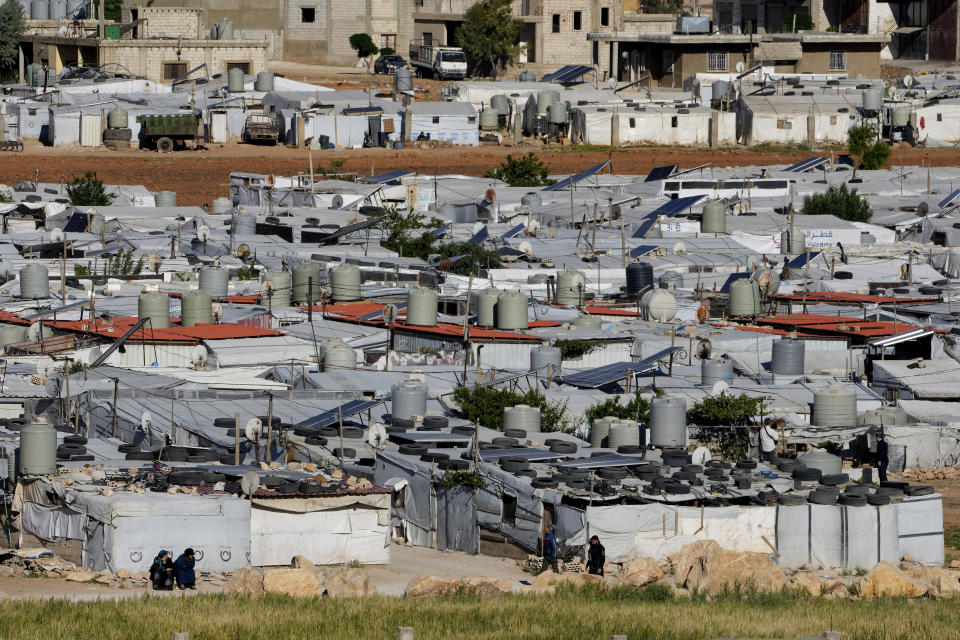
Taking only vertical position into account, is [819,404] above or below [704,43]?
below

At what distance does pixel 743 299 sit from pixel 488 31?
5396 cm

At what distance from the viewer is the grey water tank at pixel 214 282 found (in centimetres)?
4250

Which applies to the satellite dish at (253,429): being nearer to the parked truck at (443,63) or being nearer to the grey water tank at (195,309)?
the grey water tank at (195,309)

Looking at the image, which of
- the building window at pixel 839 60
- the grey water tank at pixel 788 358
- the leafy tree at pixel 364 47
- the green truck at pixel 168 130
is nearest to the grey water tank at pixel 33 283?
the grey water tank at pixel 788 358

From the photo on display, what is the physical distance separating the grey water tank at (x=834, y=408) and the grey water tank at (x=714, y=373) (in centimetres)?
247

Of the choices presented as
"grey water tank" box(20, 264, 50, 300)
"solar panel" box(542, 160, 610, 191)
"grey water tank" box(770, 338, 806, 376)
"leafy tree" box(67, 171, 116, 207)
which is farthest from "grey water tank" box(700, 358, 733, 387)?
"leafy tree" box(67, 171, 116, 207)

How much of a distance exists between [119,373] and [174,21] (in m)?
61.9

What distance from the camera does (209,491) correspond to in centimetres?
2517

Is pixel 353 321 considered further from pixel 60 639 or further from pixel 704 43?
pixel 704 43

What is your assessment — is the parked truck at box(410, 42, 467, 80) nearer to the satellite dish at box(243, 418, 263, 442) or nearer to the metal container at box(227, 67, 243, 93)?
the metal container at box(227, 67, 243, 93)

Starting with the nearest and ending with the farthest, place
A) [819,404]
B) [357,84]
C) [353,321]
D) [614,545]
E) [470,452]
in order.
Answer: [614,545]
[470,452]
[819,404]
[353,321]
[357,84]

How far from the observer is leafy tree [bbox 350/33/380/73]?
94.1 m

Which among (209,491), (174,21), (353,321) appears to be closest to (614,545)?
(209,491)

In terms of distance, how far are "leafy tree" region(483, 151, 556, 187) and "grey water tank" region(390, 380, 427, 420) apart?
119ft
